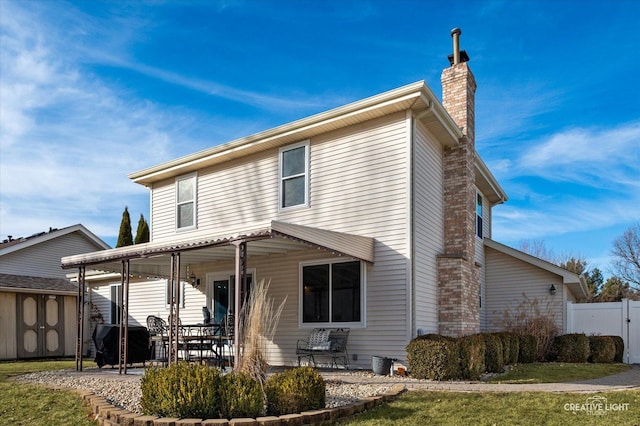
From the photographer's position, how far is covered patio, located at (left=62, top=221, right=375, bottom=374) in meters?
8.09

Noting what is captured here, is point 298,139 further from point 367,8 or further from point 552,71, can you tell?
point 552,71

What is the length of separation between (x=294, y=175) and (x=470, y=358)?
558cm

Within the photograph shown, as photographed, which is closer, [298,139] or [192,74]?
[298,139]

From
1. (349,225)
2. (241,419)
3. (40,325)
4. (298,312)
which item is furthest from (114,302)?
(241,419)

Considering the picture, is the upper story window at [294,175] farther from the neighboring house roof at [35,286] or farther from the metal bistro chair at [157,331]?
the neighboring house roof at [35,286]

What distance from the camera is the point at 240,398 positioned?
18.6 feet

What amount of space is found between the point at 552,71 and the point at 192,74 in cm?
1040

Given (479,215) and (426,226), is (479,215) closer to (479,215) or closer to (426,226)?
(479,215)

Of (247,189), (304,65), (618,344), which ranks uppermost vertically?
(304,65)

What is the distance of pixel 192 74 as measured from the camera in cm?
1495

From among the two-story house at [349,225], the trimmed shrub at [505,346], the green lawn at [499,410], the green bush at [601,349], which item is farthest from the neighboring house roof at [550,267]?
the green lawn at [499,410]

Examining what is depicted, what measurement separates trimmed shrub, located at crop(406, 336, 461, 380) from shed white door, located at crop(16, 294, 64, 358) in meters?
13.6

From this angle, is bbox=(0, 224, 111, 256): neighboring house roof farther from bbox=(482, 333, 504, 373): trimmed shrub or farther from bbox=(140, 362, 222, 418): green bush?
bbox=(482, 333, 504, 373): trimmed shrub

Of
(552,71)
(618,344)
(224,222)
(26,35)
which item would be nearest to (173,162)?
(224,222)
